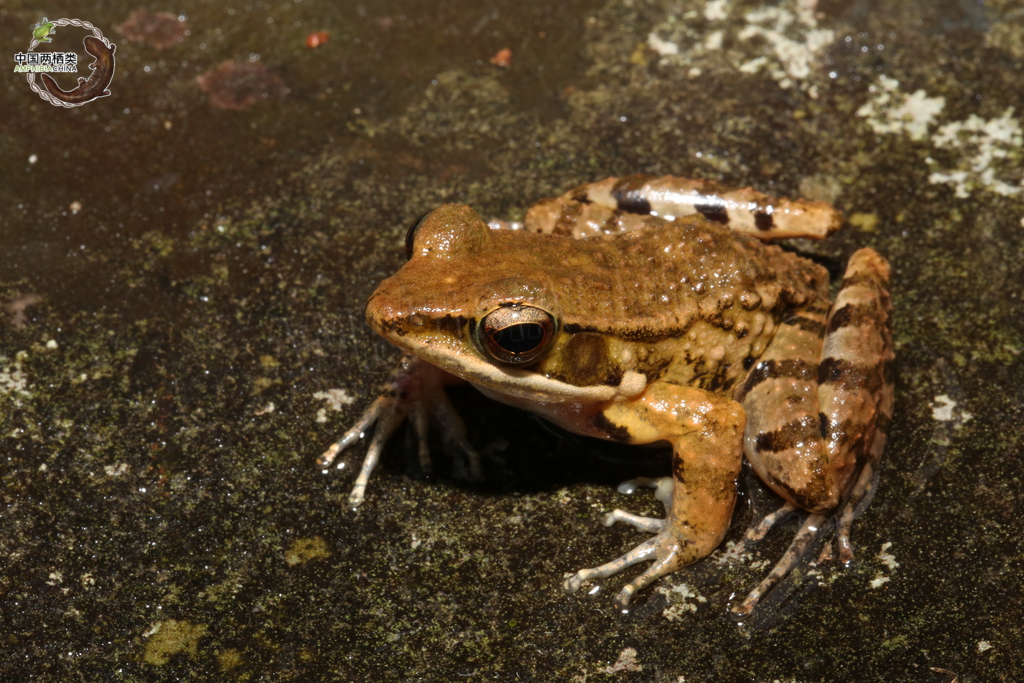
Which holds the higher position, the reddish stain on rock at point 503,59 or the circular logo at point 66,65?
the circular logo at point 66,65

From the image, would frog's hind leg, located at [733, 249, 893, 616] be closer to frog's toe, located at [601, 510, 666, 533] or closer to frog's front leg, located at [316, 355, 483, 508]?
frog's toe, located at [601, 510, 666, 533]

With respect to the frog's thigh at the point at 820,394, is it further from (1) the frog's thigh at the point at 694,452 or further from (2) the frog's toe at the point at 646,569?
(2) the frog's toe at the point at 646,569

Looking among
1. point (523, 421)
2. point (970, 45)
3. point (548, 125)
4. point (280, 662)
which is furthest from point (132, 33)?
point (970, 45)

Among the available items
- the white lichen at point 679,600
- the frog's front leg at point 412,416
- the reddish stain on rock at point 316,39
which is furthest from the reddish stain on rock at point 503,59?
the white lichen at point 679,600

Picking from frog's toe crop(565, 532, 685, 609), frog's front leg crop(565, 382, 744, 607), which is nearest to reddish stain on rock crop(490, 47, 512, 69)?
frog's front leg crop(565, 382, 744, 607)

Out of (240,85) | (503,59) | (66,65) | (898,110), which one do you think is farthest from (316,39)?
(898,110)

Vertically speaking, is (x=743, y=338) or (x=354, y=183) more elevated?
(x=354, y=183)

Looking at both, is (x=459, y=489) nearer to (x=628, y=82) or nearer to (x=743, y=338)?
(x=743, y=338)
